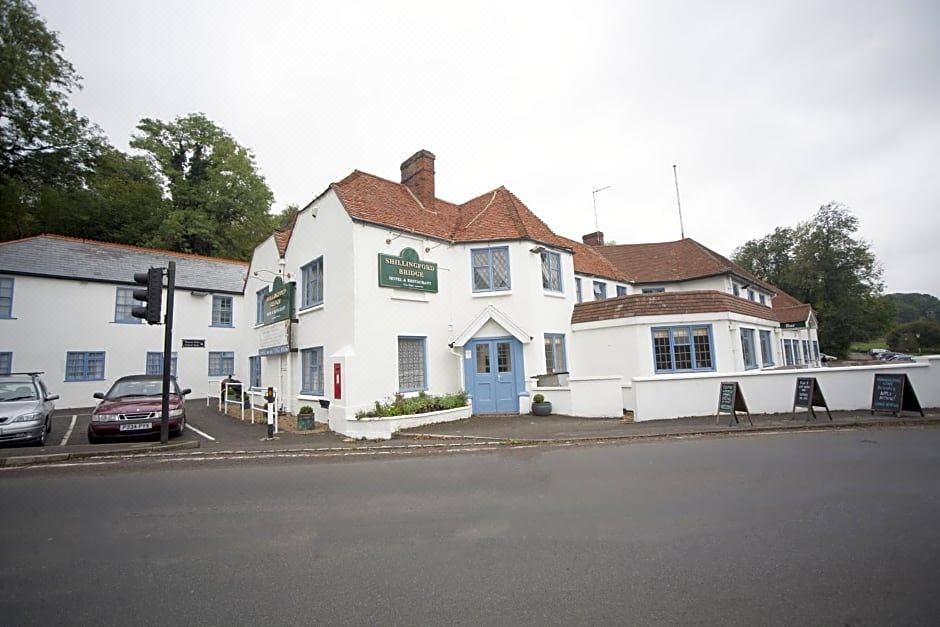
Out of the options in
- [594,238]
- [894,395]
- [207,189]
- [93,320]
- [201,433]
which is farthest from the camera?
[207,189]

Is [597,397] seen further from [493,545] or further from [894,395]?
[493,545]

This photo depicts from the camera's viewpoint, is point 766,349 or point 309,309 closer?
point 309,309

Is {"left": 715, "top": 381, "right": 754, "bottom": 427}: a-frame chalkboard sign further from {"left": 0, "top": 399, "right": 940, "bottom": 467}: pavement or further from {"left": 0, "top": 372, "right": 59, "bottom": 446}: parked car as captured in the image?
{"left": 0, "top": 372, "right": 59, "bottom": 446}: parked car

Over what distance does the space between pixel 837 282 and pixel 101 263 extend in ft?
208

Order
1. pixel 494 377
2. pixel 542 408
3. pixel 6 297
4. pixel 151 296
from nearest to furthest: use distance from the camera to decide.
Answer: pixel 151 296, pixel 542 408, pixel 494 377, pixel 6 297

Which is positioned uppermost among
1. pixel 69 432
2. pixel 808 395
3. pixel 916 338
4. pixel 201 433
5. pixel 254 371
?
pixel 916 338

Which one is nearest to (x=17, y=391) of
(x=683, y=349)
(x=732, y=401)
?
(x=732, y=401)

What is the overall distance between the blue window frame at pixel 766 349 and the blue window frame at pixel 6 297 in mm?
34211

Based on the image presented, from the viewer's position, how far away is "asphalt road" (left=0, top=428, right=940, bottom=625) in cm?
340

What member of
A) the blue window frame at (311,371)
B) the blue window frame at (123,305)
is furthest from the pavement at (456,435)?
the blue window frame at (123,305)

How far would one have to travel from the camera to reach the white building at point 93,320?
21094mm

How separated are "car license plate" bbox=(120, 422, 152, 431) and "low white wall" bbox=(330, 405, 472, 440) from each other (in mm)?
4689

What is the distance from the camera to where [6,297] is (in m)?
20.9

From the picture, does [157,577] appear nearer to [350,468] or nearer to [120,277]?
[350,468]
